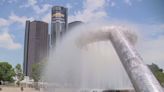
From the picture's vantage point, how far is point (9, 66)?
9294 centimetres

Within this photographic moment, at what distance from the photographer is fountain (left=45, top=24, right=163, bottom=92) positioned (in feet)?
47.6

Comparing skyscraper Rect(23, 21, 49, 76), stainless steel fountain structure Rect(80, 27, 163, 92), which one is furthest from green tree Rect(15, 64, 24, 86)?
stainless steel fountain structure Rect(80, 27, 163, 92)

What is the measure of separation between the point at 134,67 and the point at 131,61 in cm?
43

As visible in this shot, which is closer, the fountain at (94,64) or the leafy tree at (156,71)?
the fountain at (94,64)

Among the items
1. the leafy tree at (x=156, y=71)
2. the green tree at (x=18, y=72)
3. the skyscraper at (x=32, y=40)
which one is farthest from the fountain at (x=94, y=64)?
the skyscraper at (x=32, y=40)

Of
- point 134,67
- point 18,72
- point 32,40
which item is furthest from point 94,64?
point 32,40

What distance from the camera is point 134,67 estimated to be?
14695 mm

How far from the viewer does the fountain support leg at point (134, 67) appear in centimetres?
1355

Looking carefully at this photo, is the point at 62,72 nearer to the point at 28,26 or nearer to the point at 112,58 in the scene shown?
the point at 112,58

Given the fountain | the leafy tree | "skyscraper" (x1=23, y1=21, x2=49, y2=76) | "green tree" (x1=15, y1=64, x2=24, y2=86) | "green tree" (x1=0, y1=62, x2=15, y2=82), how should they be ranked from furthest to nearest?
"skyscraper" (x1=23, y1=21, x2=49, y2=76) < "green tree" (x1=15, y1=64, x2=24, y2=86) < "green tree" (x1=0, y1=62, x2=15, y2=82) < the leafy tree < the fountain

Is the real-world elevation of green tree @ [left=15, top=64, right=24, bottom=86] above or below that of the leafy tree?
above

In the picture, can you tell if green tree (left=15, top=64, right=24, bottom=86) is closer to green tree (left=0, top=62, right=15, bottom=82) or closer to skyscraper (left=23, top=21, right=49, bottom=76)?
green tree (left=0, top=62, right=15, bottom=82)

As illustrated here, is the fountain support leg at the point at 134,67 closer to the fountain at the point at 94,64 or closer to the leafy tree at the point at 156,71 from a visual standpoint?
the fountain at the point at 94,64

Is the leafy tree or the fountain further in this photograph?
the leafy tree
